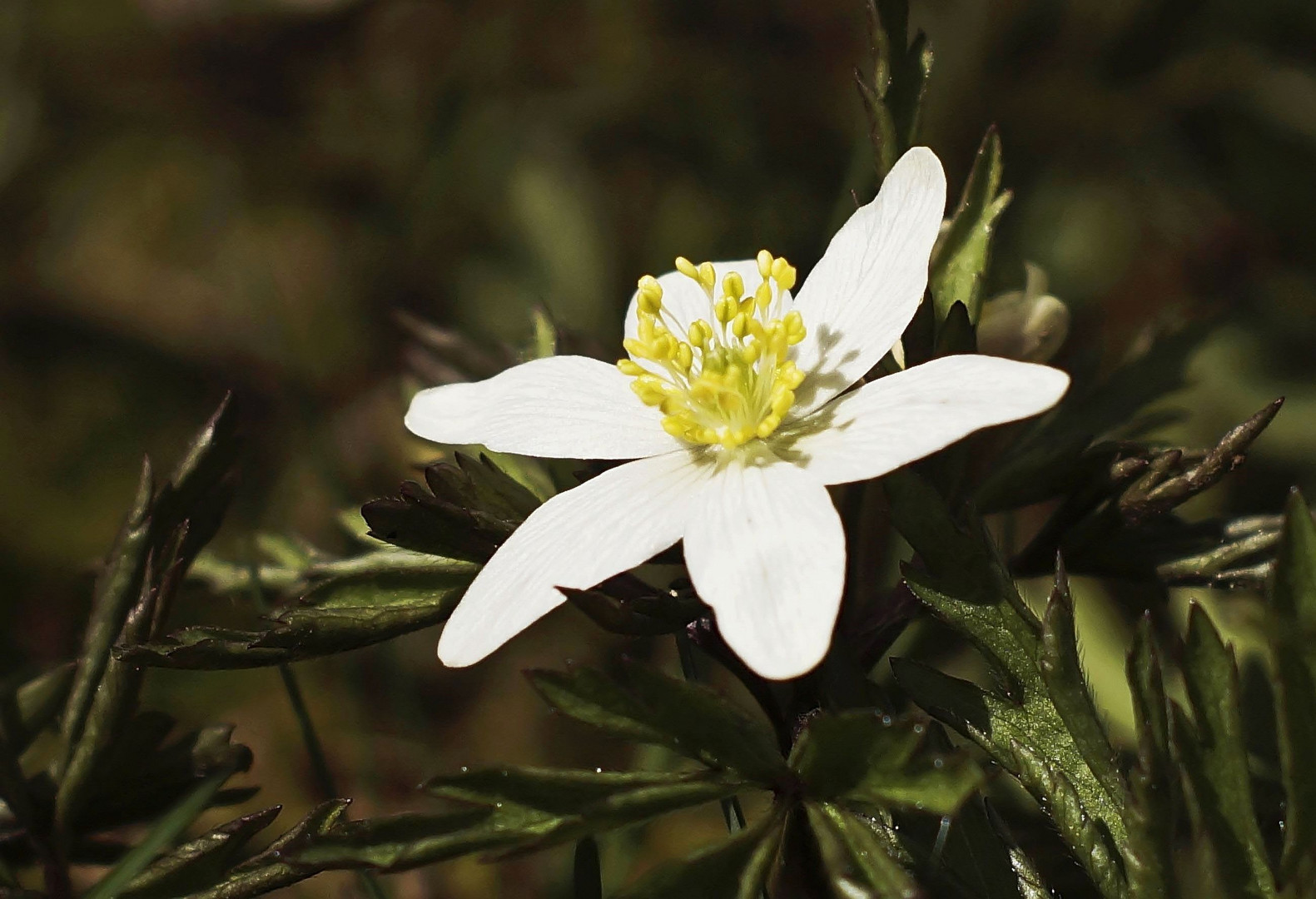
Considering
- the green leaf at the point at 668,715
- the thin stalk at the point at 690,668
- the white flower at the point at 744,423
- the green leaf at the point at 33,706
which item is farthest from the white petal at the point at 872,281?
the green leaf at the point at 33,706

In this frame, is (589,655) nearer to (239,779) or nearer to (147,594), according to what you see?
(239,779)

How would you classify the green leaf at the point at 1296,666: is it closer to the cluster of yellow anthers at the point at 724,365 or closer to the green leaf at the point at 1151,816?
the green leaf at the point at 1151,816

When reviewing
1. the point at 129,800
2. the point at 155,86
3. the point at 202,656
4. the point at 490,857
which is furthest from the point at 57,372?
the point at 490,857

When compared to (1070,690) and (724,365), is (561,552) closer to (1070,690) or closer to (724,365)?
(724,365)

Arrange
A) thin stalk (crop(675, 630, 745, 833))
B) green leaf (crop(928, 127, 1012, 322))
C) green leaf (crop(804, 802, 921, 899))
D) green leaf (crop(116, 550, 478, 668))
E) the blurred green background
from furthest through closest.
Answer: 1. the blurred green background
2. green leaf (crop(928, 127, 1012, 322))
3. thin stalk (crop(675, 630, 745, 833))
4. green leaf (crop(116, 550, 478, 668))
5. green leaf (crop(804, 802, 921, 899))

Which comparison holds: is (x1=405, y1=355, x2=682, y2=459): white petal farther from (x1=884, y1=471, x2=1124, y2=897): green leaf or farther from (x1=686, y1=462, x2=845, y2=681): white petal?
(x1=884, y1=471, x2=1124, y2=897): green leaf

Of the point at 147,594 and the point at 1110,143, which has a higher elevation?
the point at 1110,143

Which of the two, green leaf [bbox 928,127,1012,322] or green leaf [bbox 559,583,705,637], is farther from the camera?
green leaf [bbox 928,127,1012,322]

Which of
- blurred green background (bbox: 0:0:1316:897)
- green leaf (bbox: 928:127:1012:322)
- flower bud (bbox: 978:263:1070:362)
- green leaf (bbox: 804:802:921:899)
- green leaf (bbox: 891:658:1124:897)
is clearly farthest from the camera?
blurred green background (bbox: 0:0:1316:897)

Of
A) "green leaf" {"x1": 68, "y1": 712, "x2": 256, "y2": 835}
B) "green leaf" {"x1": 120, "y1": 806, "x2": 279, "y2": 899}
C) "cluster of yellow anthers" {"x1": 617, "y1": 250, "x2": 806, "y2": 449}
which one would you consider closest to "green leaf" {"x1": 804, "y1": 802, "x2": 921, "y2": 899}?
"cluster of yellow anthers" {"x1": 617, "y1": 250, "x2": 806, "y2": 449}
